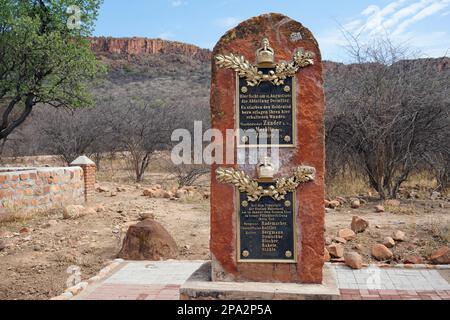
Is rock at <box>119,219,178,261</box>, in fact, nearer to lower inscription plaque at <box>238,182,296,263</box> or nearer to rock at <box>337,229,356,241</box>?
rock at <box>337,229,356,241</box>

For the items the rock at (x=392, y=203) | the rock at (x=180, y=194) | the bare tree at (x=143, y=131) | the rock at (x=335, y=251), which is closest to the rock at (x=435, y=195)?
the rock at (x=392, y=203)

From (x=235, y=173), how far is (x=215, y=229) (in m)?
0.57

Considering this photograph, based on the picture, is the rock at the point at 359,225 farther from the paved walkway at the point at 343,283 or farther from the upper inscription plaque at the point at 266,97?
the upper inscription plaque at the point at 266,97

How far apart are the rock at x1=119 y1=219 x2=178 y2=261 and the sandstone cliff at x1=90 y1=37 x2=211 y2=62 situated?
6008 centimetres

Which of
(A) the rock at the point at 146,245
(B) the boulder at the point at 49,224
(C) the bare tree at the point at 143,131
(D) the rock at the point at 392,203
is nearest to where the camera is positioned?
(A) the rock at the point at 146,245

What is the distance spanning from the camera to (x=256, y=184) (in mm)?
4344

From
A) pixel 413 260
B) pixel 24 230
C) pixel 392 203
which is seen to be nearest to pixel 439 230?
pixel 413 260

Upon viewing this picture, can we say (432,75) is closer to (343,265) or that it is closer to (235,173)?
(343,265)

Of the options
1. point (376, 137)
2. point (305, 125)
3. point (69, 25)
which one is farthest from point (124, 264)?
point (69, 25)

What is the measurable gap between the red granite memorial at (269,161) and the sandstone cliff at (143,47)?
2468 inches

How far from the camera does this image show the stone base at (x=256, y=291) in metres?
4.08

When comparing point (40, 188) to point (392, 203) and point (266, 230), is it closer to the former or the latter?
point (266, 230)

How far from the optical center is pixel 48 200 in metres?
10.9

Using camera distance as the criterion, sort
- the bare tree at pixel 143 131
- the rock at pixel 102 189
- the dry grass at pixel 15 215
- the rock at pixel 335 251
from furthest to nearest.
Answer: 1. the bare tree at pixel 143 131
2. the rock at pixel 102 189
3. the dry grass at pixel 15 215
4. the rock at pixel 335 251
